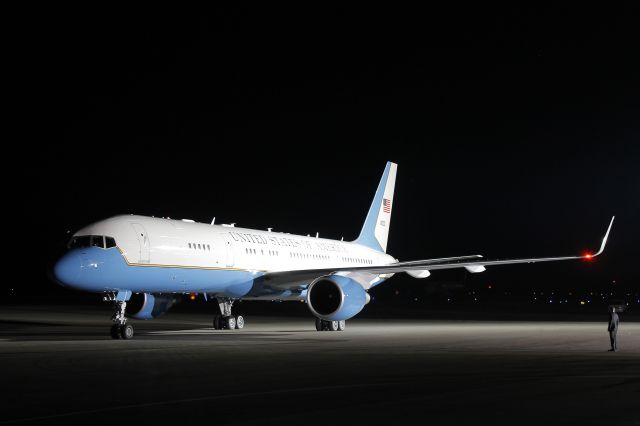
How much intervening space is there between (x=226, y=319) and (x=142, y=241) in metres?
6.92

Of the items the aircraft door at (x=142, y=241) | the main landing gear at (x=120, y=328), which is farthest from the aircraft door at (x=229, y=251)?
the main landing gear at (x=120, y=328)

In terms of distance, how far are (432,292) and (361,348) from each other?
229ft

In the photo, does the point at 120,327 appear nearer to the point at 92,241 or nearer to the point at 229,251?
the point at 92,241

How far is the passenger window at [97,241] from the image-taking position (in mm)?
24031

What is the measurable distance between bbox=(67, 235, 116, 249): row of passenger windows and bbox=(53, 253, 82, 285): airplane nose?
724 mm

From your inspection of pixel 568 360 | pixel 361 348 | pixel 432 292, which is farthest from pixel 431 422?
pixel 432 292

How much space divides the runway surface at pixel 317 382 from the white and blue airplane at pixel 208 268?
2232 mm

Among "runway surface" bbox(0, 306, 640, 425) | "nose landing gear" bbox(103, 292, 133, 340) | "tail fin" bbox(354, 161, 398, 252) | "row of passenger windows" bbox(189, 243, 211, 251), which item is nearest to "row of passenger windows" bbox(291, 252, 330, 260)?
"tail fin" bbox(354, 161, 398, 252)

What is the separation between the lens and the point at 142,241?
25078mm

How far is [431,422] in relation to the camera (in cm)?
923

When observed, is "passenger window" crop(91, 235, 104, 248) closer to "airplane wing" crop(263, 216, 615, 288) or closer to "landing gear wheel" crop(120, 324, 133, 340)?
"landing gear wheel" crop(120, 324, 133, 340)

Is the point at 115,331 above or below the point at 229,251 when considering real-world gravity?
below

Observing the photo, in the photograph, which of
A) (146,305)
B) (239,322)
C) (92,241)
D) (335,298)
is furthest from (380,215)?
(92,241)

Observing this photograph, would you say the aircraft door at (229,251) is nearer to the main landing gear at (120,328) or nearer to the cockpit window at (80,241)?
the main landing gear at (120,328)
